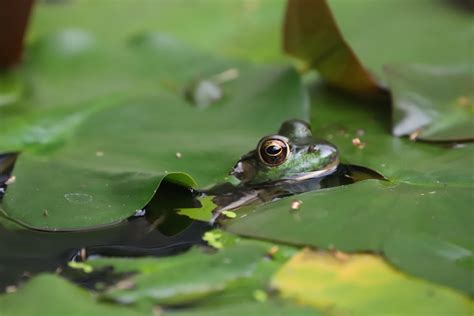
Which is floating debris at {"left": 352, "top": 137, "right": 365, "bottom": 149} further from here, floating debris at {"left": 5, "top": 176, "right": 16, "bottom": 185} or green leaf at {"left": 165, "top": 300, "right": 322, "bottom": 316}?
floating debris at {"left": 5, "top": 176, "right": 16, "bottom": 185}

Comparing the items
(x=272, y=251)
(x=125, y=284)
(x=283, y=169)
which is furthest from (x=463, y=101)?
(x=125, y=284)

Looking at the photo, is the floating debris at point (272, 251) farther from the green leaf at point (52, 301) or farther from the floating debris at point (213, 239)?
the green leaf at point (52, 301)

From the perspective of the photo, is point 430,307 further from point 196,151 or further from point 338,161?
point 196,151

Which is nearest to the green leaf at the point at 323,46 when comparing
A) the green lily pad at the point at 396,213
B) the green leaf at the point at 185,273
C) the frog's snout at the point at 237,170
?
→ the green lily pad at the point at 396,213

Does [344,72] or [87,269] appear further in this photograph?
[344,72]

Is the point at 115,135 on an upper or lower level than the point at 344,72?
lower

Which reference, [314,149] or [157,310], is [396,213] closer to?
[314,149]

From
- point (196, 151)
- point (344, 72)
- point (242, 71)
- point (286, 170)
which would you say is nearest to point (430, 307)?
point (286, 170)
